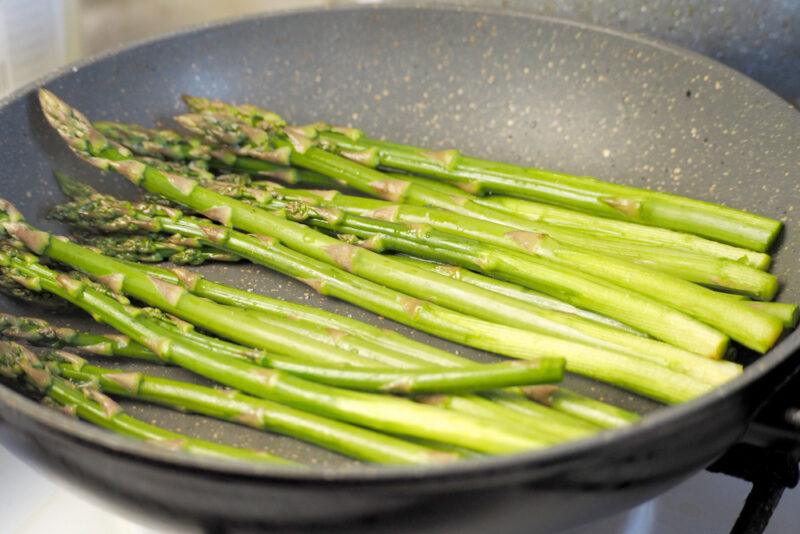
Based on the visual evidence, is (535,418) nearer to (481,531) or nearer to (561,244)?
(481,531)

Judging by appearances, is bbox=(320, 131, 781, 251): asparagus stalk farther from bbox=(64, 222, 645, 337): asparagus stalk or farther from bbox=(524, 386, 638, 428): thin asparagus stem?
bbox=(524, 386, 638, 428): thin asparagus stem

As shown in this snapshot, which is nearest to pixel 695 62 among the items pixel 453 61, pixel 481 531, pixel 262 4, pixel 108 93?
pixel 453 61

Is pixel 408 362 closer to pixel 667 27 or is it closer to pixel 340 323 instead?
pixel 340 323

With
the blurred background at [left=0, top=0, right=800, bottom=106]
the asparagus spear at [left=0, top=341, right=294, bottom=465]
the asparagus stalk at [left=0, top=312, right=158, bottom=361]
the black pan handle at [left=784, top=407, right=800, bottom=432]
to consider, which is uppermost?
the blurred background at [left=0, top=0, right=800, bottom=106]

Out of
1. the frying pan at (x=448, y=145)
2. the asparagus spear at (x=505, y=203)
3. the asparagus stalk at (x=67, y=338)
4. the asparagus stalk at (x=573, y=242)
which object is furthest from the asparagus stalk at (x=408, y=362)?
the asparagus spear at (x=505, y=203)

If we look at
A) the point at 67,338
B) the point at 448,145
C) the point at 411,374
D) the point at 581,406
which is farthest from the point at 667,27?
the point at 67,338

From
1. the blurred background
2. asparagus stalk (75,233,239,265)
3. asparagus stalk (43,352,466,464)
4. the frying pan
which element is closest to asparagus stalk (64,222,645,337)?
asparagus stalk (75,233,239,265)
